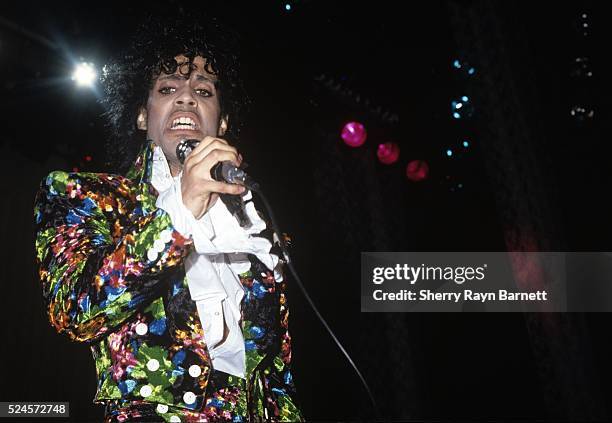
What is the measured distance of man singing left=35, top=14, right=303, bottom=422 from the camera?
111 cm

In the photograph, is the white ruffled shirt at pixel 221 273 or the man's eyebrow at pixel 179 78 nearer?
the white ruffled shirt at pixel 221 273

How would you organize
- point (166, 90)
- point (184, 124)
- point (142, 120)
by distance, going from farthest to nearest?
point (142, 120) → point (166, 90) → point (184, 124)

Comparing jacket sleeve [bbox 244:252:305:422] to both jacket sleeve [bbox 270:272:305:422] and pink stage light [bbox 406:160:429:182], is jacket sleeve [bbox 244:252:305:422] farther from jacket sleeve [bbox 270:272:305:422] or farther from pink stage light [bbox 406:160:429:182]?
pink stage light [bbox 406:160:429:182]

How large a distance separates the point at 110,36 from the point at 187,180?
9.05 ft

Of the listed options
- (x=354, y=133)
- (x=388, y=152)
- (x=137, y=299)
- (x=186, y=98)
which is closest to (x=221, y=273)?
(x=137, y=299)

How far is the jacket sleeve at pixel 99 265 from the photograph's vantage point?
1.09 metres

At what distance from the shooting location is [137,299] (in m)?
1.12

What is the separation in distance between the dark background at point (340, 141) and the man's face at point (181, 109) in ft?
2.40

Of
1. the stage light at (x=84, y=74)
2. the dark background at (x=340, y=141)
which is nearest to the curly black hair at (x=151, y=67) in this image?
the dark background at (x=340, y=141)

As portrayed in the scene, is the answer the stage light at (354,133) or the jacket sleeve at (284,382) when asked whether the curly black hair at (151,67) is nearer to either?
the jacket sleeve at (284,382)

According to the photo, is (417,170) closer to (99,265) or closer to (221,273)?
(221,273)

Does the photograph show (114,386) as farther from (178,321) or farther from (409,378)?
(409,378)

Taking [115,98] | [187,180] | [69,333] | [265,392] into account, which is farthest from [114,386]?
[115,98]

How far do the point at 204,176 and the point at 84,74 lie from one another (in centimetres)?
310
